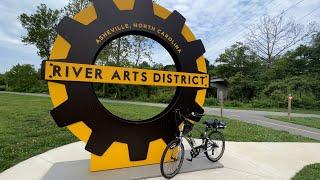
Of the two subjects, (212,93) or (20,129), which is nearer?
(20,129)

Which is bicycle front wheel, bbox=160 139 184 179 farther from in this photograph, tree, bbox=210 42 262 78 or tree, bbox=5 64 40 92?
tree, bbox=5 64 40 92

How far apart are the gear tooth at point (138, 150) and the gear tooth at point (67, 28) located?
2.23 meters

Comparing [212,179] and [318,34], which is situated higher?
[318,34]

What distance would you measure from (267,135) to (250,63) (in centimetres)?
3087

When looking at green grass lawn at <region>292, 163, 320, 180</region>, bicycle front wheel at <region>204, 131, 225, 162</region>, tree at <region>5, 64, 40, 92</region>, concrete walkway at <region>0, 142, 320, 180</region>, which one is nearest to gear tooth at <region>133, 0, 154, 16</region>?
bicycle front wheel at <region>204, 131, 225, 162</region>

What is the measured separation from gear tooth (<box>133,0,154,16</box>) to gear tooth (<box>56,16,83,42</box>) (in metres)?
1.22

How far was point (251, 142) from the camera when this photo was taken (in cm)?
992

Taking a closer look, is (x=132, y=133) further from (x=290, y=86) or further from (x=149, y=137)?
(x=290, y=86)

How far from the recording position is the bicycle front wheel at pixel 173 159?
6209 mm

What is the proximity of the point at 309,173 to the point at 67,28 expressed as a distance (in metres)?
5.17

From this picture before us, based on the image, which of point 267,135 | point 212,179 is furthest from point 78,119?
point 267,135

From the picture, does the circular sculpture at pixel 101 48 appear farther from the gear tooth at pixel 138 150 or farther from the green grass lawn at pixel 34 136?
the green grass lawn at pixel 34 136

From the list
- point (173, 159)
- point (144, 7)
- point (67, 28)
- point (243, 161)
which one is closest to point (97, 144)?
point (173, 159)

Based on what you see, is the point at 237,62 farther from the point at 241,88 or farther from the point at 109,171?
the point at 109,171
